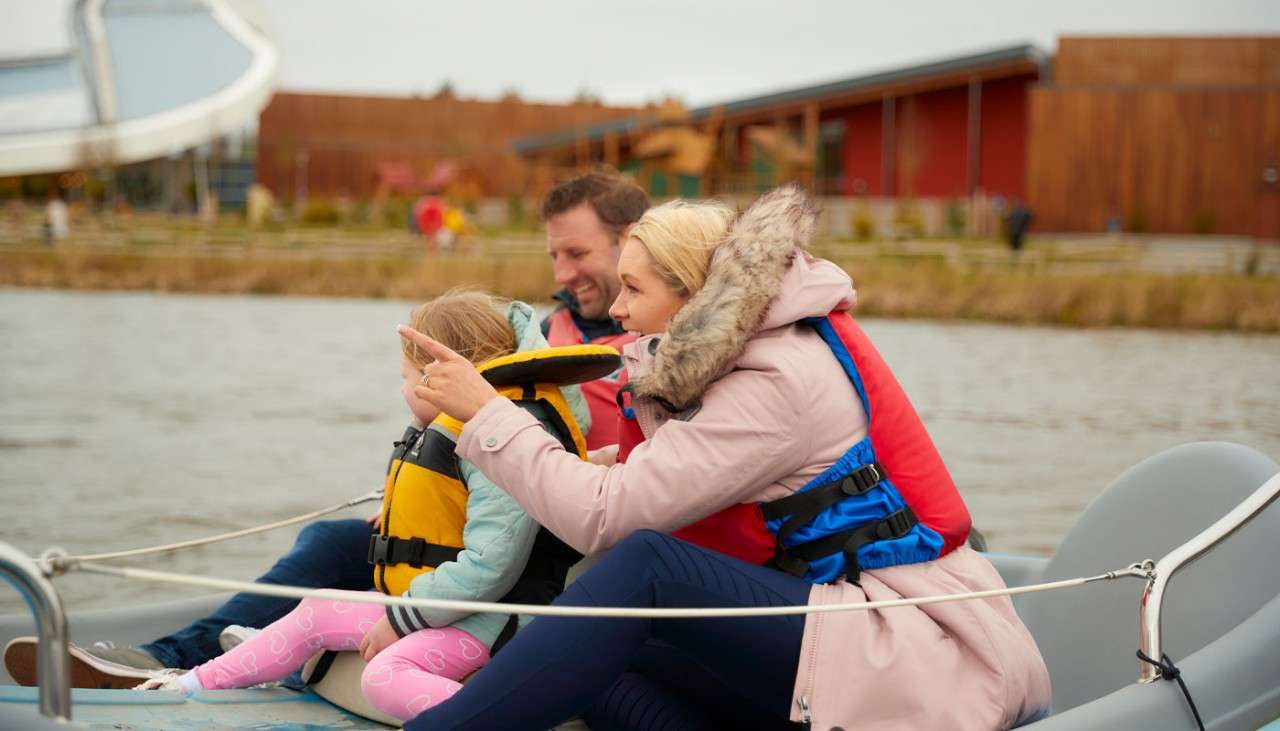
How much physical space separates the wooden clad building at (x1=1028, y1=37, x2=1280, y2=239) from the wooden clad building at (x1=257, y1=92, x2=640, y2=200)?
20428 millimetres

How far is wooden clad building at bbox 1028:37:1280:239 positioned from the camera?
92.9 feet

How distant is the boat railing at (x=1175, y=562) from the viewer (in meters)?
2.74

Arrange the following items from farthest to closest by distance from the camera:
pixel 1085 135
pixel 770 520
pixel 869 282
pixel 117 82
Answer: pixel 117 82 → pixel 1085 135 → pixel 869 282 → pixel 770 520

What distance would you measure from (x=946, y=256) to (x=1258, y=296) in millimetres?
4638

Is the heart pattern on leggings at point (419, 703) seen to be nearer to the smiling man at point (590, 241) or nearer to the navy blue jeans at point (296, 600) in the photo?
the navy blue jeans at point (296, 600)

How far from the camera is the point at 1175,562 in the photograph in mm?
2799

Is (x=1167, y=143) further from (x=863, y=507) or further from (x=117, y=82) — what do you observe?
(x=117, y=82)

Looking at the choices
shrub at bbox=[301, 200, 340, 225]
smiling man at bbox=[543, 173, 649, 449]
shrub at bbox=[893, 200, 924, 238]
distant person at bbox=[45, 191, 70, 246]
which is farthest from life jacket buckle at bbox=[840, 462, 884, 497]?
shrub at bbox=[301, 200, 340, 225]

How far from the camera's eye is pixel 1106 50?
29391 millimetres

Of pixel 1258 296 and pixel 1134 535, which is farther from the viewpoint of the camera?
pixel 1258 296

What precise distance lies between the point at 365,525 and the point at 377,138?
44476 millimetres

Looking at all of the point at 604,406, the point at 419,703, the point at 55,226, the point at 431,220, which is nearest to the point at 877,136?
the point at 431,220

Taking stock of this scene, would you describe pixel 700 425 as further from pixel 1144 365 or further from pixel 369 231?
pixel 369 231

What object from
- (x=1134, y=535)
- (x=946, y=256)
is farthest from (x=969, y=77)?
(x=1134, y=535)
